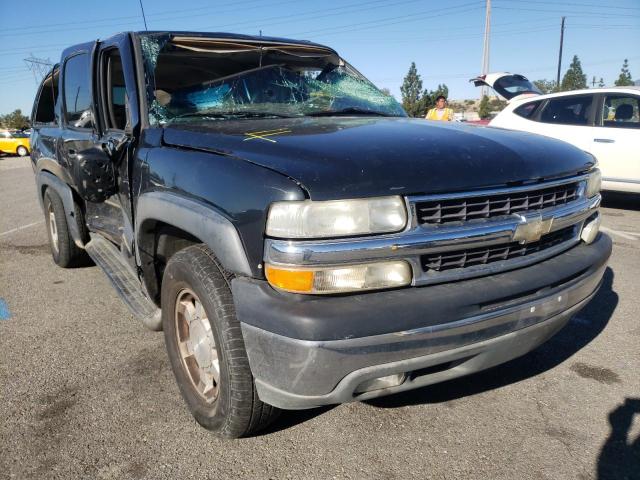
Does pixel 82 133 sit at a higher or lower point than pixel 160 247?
higher

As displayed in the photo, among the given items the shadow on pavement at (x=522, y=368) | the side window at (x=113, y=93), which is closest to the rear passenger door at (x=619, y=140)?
the shadow on pavement at (x=522, y=368)

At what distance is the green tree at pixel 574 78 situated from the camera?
45650 millimetres

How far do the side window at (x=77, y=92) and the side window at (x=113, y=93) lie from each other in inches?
7.8

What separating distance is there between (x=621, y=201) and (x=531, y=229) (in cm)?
757

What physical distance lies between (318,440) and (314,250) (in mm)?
1049

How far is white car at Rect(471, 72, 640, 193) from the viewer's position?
23.4 ft

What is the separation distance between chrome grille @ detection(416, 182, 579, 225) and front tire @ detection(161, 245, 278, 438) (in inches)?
32.9

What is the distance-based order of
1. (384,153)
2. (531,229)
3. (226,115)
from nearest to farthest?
(384,153)
(531,229)
(226,115)

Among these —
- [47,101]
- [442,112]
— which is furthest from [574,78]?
[47,101]

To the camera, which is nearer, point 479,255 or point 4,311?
point 479,255

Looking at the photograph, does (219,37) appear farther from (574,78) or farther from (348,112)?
(574,78)

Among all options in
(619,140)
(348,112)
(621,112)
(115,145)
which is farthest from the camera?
(621,112)

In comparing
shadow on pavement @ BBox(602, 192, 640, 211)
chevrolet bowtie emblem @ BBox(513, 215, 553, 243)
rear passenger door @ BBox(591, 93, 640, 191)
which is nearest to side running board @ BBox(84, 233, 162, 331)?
chevrolet bowtie emblem @ BBox(513, 215, 553, 243)

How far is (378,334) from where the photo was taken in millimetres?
1724
